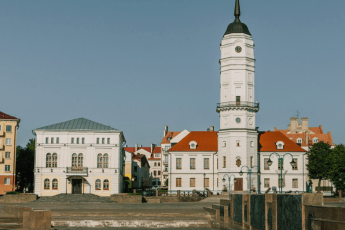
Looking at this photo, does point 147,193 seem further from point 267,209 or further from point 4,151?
point 267,209

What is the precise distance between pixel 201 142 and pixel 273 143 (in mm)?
11580

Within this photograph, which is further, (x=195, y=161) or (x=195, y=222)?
(x=195, y=161)

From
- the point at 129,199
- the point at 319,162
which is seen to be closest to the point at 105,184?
the point at 129,199

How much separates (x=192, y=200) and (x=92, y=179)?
15.2 m

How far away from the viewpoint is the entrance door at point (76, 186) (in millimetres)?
71000

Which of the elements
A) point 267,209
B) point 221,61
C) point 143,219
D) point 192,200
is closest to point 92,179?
point 192,200

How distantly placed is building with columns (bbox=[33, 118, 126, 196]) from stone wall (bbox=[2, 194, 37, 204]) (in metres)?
8.35

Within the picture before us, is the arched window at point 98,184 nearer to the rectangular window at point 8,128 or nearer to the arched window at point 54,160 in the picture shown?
the arched window at point 54,160

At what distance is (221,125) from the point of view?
75562 millimetres

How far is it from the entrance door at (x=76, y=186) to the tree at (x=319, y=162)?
36075 millimetres

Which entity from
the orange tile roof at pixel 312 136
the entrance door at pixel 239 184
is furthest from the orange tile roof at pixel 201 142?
the orange tile roof at pixel 312 136

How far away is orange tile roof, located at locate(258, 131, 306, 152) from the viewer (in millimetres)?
78688

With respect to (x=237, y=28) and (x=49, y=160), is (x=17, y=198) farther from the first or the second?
(x=237, y=28)

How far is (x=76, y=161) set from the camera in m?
71.4
